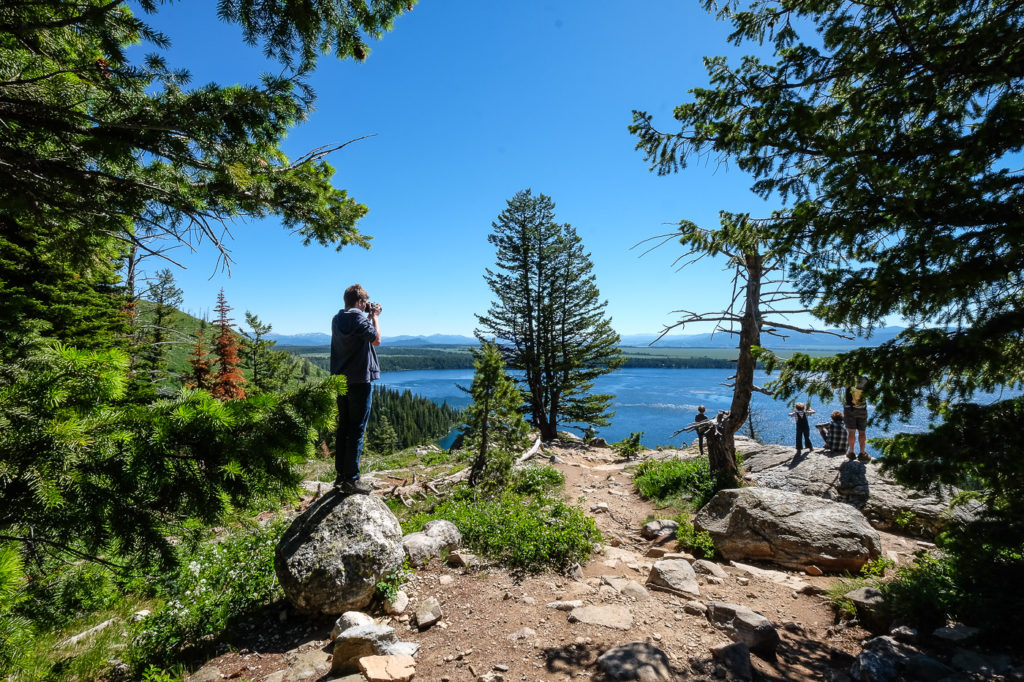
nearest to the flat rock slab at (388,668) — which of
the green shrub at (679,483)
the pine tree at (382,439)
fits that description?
the green shrub at (679,483)

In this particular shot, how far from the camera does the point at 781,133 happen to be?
337cm

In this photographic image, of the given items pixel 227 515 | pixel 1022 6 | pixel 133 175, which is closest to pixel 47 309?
pixel 133 175

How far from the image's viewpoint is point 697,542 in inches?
233

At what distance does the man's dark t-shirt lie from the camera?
4695mm

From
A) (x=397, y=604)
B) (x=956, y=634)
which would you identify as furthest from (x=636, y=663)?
(x=956, y=634)

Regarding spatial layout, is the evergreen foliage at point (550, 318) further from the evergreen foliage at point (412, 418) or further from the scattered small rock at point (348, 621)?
the evergreen foliage at point (412, 418)

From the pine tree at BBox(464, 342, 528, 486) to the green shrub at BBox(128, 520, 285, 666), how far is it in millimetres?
4315

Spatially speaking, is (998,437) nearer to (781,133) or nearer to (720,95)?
(781,133)

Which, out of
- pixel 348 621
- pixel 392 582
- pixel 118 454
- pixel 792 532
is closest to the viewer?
pixel 118 454

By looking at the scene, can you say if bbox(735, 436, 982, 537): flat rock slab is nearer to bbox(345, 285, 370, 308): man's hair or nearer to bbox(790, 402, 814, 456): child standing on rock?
bbox(790, 402, 814, 456): child standing on rock

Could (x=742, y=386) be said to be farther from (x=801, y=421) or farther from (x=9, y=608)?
(x=9, y=608)

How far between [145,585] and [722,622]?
22.2 ft

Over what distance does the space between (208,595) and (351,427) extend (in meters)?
2.24

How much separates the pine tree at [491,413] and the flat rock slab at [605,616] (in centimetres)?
477
